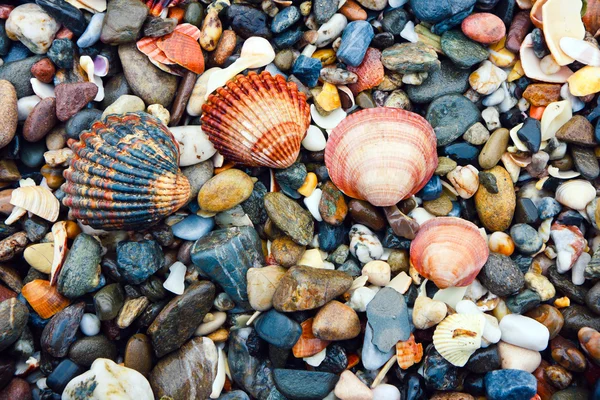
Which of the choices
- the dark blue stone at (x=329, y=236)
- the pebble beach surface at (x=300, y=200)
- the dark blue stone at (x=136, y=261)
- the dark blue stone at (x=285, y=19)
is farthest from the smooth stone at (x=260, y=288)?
the dark blue stone at (x=285, y=19)

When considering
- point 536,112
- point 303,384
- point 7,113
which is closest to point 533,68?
point 536,112

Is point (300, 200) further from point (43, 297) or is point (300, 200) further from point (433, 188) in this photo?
point (43, 297)

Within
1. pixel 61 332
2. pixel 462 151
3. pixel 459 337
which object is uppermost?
pixel 462 151

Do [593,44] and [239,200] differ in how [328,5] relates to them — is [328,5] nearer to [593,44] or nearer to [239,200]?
[239,200]

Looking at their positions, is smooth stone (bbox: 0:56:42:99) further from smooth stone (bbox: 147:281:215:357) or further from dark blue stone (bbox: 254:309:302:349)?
dark blue stone (bbox: 254:309:302:349)

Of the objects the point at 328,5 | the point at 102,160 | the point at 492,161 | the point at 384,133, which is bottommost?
the point at 492,161

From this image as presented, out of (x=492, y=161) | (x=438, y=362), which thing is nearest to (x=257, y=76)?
(x=492, y=161)

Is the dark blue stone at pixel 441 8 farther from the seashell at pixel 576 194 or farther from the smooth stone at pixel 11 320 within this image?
the smooth stone at pixel 11 320
